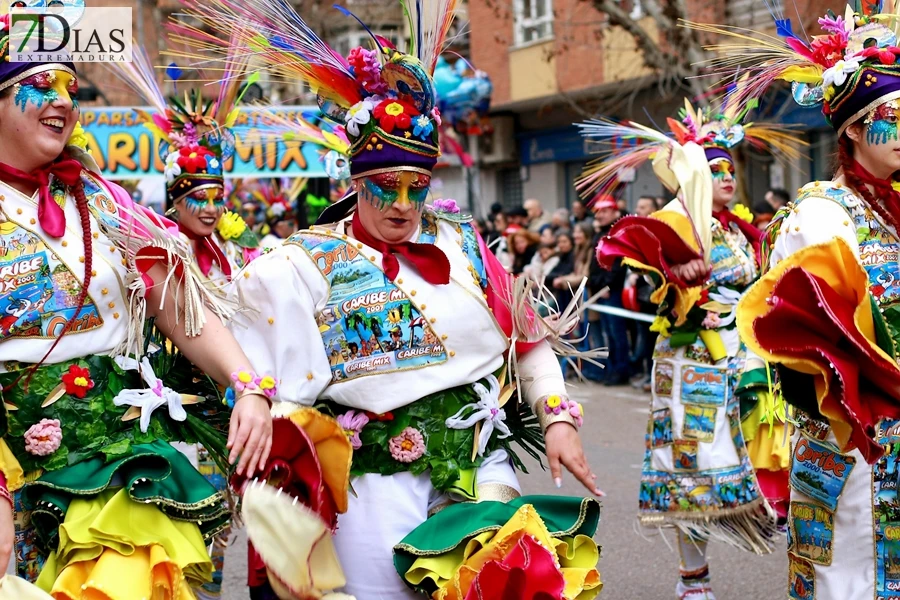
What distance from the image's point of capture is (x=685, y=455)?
21.0ft

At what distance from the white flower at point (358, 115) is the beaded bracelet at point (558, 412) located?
3.33ft

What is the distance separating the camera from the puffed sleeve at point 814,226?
12.3 feet

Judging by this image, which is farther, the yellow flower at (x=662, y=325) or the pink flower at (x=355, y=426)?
the yellow flower at (x=662, y=325)

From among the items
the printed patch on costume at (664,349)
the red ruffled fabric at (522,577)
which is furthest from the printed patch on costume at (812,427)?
the printed patch on costume at (664,349)

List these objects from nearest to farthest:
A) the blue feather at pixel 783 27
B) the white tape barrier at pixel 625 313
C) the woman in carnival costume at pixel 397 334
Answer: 1. the woman in carnival costume at pixel 397 334
2. the blue feather at pixel 783 27
3. the white tape barrier at pixel 625 313

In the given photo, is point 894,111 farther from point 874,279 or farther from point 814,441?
point 814,441

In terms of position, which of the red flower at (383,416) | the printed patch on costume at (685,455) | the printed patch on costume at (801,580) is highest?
the red flower at (383,416)

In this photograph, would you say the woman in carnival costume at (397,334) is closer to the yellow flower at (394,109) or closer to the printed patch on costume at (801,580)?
the yellow flower at (394,109)

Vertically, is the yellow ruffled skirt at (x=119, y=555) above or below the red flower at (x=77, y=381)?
below

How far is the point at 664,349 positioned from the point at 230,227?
102 inches

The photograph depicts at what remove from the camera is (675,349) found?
6559 millimetres

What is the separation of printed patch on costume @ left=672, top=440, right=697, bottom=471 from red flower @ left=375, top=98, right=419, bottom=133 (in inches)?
124

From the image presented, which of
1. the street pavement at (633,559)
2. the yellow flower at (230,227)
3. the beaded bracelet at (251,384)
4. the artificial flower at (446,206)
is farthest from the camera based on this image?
the yellow flower at (230,227)

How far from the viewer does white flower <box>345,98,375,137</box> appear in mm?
3832
